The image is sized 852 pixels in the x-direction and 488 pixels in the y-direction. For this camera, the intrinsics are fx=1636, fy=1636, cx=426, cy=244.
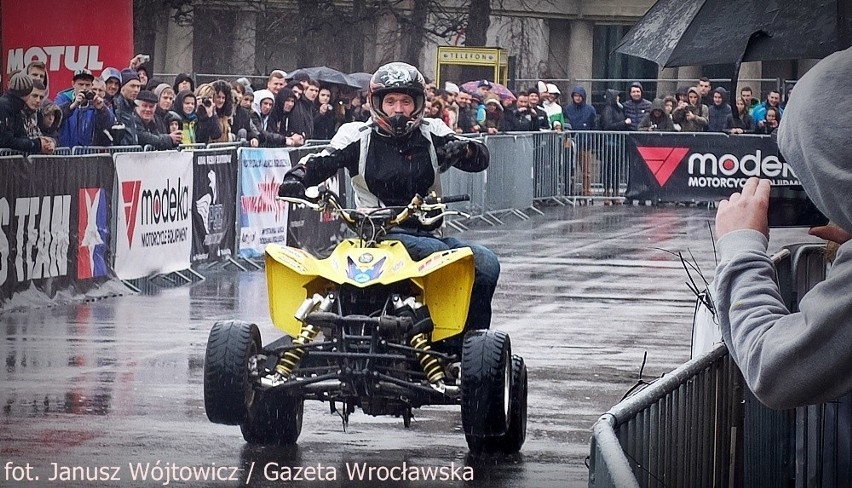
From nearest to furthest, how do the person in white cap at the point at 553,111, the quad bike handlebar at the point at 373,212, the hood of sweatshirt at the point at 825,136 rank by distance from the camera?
Answer: 1. the hood of sweatshirt at the point at 825,136
2. the quad bike handlebar at the point at 373,212
3. the person in white cap at the point at 553,111

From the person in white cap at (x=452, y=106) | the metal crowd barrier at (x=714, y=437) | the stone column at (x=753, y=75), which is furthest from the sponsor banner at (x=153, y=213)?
the stone column at (x=753, y=75)

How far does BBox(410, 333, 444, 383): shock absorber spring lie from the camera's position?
Answer: 7.95m

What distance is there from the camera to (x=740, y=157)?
2961 cm

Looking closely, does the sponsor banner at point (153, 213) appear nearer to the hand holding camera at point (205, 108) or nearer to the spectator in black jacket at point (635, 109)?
the hand holding camera at point (205, 108)

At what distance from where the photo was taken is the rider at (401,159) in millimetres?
8383

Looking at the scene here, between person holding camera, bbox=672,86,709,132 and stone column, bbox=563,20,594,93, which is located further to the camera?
stone column, bbox=563,20,594,93

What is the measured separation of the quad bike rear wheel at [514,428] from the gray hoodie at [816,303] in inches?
201

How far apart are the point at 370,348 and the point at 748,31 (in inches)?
103

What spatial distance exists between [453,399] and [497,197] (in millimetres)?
18334

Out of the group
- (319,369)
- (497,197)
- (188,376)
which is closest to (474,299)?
(319,369)

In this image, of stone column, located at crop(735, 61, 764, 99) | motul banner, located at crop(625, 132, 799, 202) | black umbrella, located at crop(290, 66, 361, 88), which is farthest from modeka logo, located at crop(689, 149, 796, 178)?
black umbrella, located at crop(290, 66, 361, 88)

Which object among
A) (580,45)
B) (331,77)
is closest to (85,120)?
(331,77)

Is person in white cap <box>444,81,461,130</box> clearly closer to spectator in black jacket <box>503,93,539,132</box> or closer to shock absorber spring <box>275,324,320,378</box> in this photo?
spectator in black jacket <box>503,93,539,132</box>

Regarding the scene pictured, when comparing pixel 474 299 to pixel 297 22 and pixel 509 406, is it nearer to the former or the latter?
pixel 509 406
